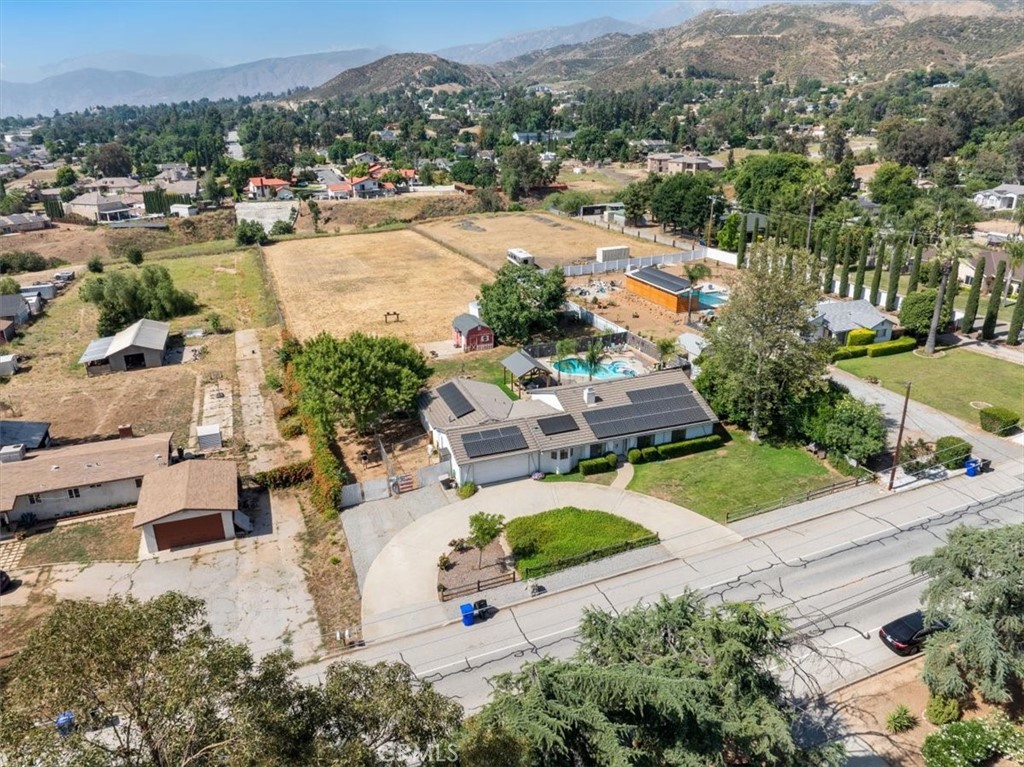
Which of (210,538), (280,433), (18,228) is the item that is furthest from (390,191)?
(210,538)

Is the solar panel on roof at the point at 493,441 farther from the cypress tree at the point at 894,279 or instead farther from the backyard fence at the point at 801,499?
the cypress tree at the point at 894,279

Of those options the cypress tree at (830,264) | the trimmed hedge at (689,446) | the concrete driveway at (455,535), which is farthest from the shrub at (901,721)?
the cypress tree at (830,264)

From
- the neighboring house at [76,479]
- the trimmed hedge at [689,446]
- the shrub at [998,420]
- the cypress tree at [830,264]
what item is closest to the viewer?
the neighboring house at [76,479]

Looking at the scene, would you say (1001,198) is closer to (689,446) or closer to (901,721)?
(689,446)

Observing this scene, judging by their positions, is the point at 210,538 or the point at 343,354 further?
the point at 343,354

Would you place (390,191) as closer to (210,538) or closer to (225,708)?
(210,538)

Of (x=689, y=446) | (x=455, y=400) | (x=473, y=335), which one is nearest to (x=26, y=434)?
(x=455, y=400)
